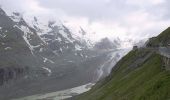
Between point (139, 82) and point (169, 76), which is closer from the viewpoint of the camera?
point (169, 76)

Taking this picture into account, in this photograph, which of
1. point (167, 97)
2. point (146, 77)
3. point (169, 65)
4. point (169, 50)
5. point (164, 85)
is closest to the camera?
point (167, 97)

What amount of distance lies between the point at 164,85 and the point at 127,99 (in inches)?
714

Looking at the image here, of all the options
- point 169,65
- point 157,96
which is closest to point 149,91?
point 157,96

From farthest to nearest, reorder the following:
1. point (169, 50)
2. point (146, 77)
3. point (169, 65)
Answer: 1. point (146, 77)
2. point (169, 50)
3. point (169, 65)

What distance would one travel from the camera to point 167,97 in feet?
174

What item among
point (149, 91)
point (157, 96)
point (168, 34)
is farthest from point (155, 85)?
point (168, 34)

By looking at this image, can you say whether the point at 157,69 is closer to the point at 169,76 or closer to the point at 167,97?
the point at 169,76

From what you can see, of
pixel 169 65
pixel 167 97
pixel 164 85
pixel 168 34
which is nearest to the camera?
pixel 167 97

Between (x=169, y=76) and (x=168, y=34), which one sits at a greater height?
(x=168, y=34)

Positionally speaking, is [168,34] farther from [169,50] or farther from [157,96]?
[157,96]

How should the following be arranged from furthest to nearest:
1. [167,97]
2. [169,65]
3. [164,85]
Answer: [169,65] → [164,85] → [167,97]

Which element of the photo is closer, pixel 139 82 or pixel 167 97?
pixel 167 97

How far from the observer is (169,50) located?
83.1 meters

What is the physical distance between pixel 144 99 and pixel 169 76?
534 centimetres
